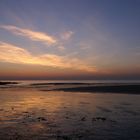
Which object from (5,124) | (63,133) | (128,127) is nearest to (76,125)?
(63,133)

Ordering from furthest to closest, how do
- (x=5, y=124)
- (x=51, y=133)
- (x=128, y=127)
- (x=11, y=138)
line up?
(x=5, y=124) < (x=128, y=127) < (x=51, y=133) < (x=11, y=138)

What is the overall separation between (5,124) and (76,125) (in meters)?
4.89

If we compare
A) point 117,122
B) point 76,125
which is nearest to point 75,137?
point 76,125

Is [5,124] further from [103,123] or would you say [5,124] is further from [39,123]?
[103,123]

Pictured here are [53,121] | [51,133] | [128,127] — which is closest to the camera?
[51,133]

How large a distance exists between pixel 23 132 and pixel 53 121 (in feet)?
13.1

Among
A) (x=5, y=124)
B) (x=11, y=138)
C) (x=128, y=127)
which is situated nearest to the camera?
(x=11, y=138)

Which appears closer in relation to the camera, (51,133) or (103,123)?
(51,133)

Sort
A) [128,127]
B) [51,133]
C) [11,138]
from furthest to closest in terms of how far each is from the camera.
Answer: [128,127], [51,133], [11,138]

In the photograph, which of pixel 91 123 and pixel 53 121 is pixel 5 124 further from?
pixel 91 123

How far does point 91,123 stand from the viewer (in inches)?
661

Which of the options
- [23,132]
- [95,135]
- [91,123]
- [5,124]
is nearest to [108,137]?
[95,135]

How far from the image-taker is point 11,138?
12.6 metres

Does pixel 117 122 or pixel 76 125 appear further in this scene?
pixel 117 122
